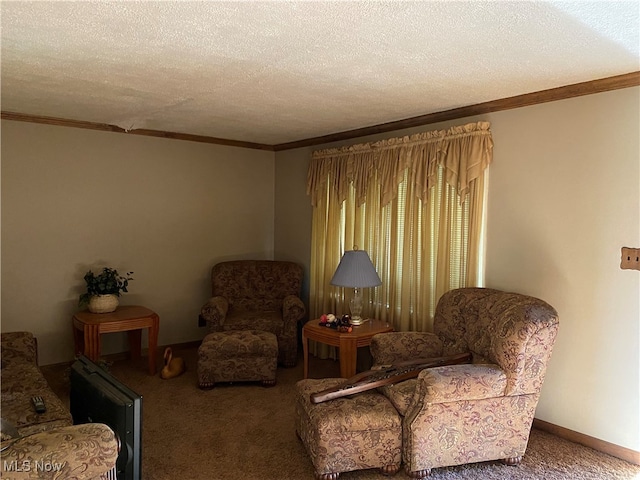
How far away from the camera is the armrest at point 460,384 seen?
259cm

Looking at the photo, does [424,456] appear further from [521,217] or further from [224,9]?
[224,9]

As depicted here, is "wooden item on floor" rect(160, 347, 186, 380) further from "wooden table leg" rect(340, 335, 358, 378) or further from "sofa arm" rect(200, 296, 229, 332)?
"wooden table leg" rect(340, 335, 358, 378)

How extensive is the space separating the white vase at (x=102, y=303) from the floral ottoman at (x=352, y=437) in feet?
7.90

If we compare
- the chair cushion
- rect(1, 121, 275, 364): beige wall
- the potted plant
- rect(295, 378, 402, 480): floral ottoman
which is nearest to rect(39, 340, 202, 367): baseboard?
rect(1, 121, 275, 364): beige wall

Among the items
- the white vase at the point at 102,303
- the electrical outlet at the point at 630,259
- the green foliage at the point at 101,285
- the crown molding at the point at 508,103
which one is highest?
the crown molding at the point at 508,103

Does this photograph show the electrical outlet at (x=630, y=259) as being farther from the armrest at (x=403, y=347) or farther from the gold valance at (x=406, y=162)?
the armrest at (x=403, y=347)

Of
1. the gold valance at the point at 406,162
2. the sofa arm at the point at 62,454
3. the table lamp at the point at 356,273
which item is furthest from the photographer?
the table lamp at the point at 356,273

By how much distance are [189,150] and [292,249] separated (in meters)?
1.54

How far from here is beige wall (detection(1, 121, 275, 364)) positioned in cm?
430

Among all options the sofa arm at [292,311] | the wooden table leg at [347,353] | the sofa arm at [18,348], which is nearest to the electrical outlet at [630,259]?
the wooden table leg at [347,353]

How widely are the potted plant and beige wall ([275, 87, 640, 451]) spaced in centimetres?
322

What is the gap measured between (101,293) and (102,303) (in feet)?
0.31

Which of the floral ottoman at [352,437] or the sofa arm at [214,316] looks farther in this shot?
the sofa arm at [214,316]

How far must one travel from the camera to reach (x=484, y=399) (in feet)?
8.86
